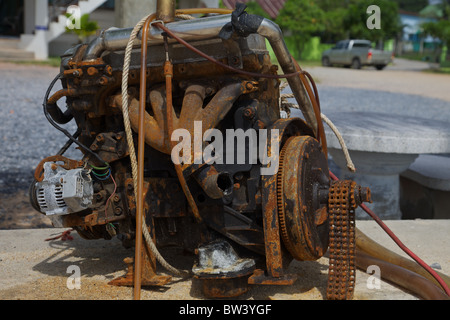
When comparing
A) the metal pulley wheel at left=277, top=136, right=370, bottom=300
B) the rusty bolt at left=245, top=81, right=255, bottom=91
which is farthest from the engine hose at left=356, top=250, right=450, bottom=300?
the rusty bolt at left=245, top=81, right=255, bottom=91

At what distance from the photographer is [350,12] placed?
113 ft

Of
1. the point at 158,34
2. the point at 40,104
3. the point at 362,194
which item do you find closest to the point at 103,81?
the point at 158,34

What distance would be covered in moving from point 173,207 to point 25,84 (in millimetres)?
10957

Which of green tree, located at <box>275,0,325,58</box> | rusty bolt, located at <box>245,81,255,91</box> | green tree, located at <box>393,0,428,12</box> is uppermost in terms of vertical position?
green tree, located at <box>393,0,428,12</box>

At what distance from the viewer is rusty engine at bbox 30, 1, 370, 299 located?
8.30 ft

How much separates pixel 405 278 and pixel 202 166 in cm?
118

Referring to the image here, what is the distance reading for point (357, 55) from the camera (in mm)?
25094

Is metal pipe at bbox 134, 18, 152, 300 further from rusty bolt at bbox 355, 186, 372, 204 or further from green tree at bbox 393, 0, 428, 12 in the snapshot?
green tree at bbox 393, 0, 428, 12

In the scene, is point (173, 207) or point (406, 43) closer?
point (173, 207)

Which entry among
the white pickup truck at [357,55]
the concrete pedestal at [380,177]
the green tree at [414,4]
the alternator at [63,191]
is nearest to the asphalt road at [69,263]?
the alternator at [63,191]

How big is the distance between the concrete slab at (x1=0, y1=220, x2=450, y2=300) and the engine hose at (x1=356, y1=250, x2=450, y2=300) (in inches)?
1.4
